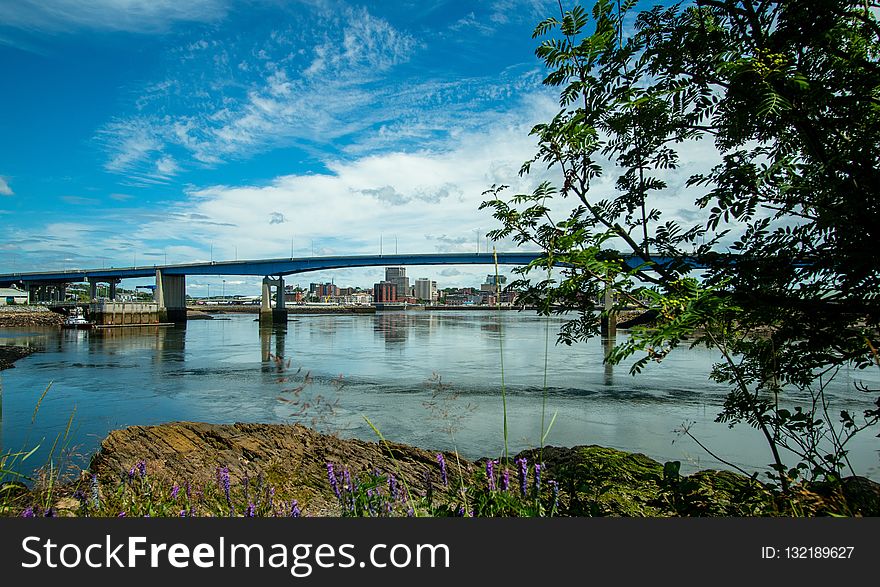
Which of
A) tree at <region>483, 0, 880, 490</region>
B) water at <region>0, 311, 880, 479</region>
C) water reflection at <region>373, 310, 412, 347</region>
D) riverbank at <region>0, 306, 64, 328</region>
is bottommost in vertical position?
water reflection at <region>373, 310, 412, 347</region>

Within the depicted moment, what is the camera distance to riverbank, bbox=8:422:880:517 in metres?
3.35

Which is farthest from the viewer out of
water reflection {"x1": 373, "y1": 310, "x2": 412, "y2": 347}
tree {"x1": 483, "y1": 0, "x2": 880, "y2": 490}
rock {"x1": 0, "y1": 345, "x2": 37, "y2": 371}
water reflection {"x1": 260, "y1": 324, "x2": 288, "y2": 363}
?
water reflection {"x1": 373, "y1": 310, "x2": 412, "y2": 347}

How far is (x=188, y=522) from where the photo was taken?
8.75 feet

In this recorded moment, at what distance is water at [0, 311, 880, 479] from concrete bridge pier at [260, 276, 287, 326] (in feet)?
152

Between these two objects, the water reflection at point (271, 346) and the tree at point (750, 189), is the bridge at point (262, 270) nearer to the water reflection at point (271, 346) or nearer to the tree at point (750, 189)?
the water reflection at point (271, 346)

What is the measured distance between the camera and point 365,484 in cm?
297

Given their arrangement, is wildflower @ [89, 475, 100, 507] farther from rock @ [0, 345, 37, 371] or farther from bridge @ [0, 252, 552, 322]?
bridge @ [0, 252, 552, 322]

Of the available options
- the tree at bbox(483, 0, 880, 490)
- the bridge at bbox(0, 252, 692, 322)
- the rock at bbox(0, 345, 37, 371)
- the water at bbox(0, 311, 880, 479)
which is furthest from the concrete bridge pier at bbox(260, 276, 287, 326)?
the tree at bbox(483, 0, 880, 490)

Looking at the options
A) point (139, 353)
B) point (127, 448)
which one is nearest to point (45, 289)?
point (139, 353)

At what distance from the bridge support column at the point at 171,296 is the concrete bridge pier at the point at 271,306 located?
13815mm

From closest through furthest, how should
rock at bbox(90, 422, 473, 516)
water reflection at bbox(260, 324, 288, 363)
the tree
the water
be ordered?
the tree < rock at bbox(90, 422, 473, 516) < the water < water reflection at bbox(260, 324, 288, 363)

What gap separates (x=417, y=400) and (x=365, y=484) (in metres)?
13.4

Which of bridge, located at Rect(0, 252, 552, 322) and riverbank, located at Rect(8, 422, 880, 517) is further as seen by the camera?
bridge, located at Rect(0, 252, 552, 322)

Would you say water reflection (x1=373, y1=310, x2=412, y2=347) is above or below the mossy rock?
below
